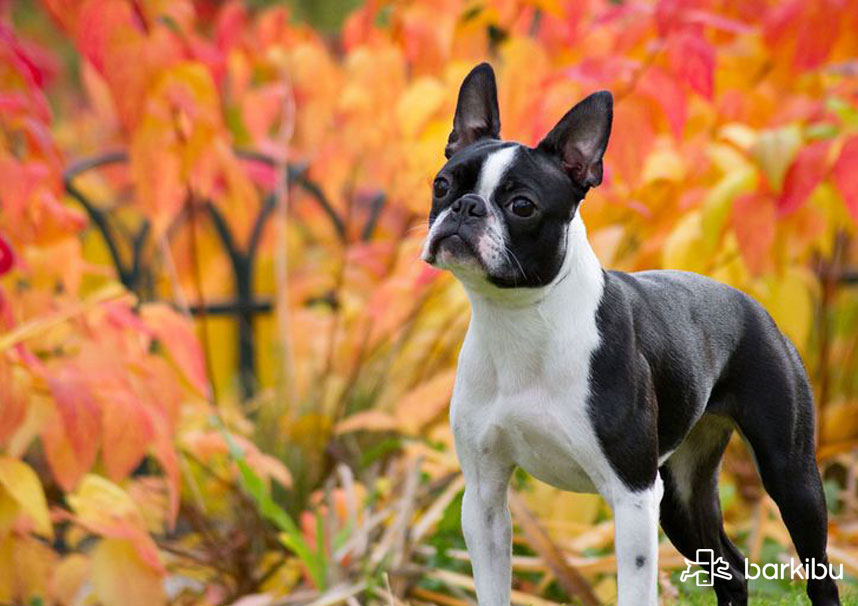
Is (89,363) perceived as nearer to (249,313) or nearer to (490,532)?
(490,532)

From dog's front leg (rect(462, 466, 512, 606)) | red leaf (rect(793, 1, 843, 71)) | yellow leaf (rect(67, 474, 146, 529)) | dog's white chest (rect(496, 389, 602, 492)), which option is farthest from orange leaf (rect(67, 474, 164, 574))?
red leaf (rect(793, 1, 843, 71))

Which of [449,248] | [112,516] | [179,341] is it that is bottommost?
[112,516]

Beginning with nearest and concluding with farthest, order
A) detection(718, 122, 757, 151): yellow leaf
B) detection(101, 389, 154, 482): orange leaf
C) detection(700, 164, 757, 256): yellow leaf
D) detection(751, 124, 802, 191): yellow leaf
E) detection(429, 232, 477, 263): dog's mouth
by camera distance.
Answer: detection(429, 232, 477, 263): dog's mouth < detection(101, 389, 154, 482): orange leaf < detection(751, 124, 802, 191): yellow leaf < detection(700, 164, 757, 256): yellow leaf < detection(718, 122, 757, 151): yellow leaf

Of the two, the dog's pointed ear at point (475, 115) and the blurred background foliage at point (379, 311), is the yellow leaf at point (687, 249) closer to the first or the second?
the blurred background foliage at point (379, 311)

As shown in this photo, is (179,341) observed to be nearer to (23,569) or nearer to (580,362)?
(23,569)

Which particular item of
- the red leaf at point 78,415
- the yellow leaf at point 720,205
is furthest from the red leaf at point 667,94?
the red leaf at point 78,415

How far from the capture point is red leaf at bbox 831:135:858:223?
2588 mm

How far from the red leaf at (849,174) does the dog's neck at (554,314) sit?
3.93 ft

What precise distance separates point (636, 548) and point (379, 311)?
191 centimetres

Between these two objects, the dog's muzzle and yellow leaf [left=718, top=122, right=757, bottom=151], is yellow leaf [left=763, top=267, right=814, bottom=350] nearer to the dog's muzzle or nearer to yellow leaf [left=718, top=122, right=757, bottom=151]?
yellow leaf [left=718, top=122, right=757, bottom=151]

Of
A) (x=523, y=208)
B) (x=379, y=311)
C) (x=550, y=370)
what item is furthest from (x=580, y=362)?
(x=379, y=311)

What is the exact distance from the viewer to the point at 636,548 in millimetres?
1554

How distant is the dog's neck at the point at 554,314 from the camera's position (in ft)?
5.22

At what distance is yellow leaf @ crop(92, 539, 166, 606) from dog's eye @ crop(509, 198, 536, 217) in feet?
5.10
